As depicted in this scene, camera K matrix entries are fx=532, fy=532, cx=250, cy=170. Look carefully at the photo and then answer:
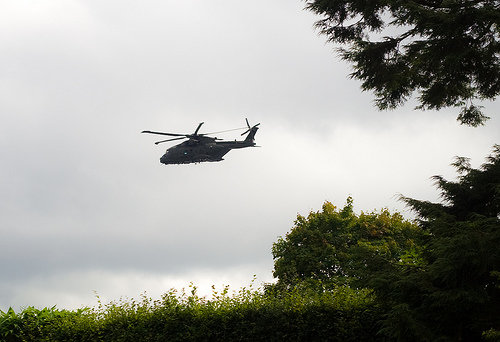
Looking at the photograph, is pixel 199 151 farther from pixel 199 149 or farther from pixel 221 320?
pixel 221 320

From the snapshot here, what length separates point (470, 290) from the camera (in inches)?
366

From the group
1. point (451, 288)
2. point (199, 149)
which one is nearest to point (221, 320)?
point (451, 288)

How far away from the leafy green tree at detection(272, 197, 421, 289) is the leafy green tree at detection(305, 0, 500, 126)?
13.6 meters

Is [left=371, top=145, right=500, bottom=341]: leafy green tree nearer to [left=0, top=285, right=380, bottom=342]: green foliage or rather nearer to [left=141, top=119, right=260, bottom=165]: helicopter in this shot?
[left=0, top=285, right=380, bottom=342]: green foliage

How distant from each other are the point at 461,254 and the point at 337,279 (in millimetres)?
19482

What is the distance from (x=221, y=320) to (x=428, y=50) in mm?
A: 8504

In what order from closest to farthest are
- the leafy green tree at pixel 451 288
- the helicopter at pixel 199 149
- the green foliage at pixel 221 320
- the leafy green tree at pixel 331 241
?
the leafy green tree at pixel 451 288, the green foliage at pixel 221 320, the leafy green tree at pixel 331 241, the helicopter at pixel 199 149

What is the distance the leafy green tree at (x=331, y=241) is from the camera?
97.2 feet

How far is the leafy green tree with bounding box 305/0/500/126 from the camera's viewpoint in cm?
1188

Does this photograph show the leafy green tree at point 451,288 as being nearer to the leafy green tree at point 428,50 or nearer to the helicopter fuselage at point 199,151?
the leafy green tree at point 428,50

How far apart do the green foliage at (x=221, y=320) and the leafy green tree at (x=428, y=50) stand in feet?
19.4

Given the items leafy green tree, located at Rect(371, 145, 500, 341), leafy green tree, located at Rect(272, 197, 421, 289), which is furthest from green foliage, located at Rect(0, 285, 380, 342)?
leafy green tree, located at Rect(272, 197, 421, 289)

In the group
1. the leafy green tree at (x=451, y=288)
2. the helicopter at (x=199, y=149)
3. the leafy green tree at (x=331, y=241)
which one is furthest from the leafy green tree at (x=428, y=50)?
the helicopter at (x=199, y=149)

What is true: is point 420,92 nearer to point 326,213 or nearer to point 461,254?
point 461,254
